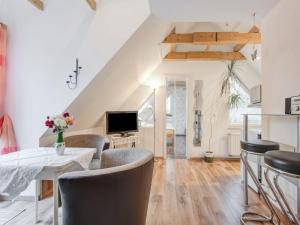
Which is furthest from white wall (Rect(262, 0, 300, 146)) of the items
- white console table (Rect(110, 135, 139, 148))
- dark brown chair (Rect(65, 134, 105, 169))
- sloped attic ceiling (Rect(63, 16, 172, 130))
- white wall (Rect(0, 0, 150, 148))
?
white console table (Rect(110, 135, 139, 148))

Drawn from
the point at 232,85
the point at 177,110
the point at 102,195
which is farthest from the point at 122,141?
the point at 177,110

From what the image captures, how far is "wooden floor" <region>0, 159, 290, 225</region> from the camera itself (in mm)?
2414

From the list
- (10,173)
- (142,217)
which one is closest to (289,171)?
(142,217)

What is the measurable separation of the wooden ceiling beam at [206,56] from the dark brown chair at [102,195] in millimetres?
4286

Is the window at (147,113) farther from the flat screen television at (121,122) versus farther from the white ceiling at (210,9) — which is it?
the white ceiling at (210,9)

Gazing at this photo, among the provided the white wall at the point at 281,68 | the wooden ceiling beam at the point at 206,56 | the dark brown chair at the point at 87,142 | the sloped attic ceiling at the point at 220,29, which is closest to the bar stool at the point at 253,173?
the white wall at the point at 281,68

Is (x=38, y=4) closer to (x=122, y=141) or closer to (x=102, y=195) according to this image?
(x=102, y=195)

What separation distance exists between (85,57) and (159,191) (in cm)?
221

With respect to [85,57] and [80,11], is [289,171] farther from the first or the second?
[80,11]

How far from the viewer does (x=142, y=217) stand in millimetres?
1530

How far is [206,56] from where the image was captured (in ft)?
17.1

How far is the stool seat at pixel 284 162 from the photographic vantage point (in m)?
1.33

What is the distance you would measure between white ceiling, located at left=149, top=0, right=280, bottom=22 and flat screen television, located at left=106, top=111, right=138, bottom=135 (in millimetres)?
2430

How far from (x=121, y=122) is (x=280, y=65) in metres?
3.26
